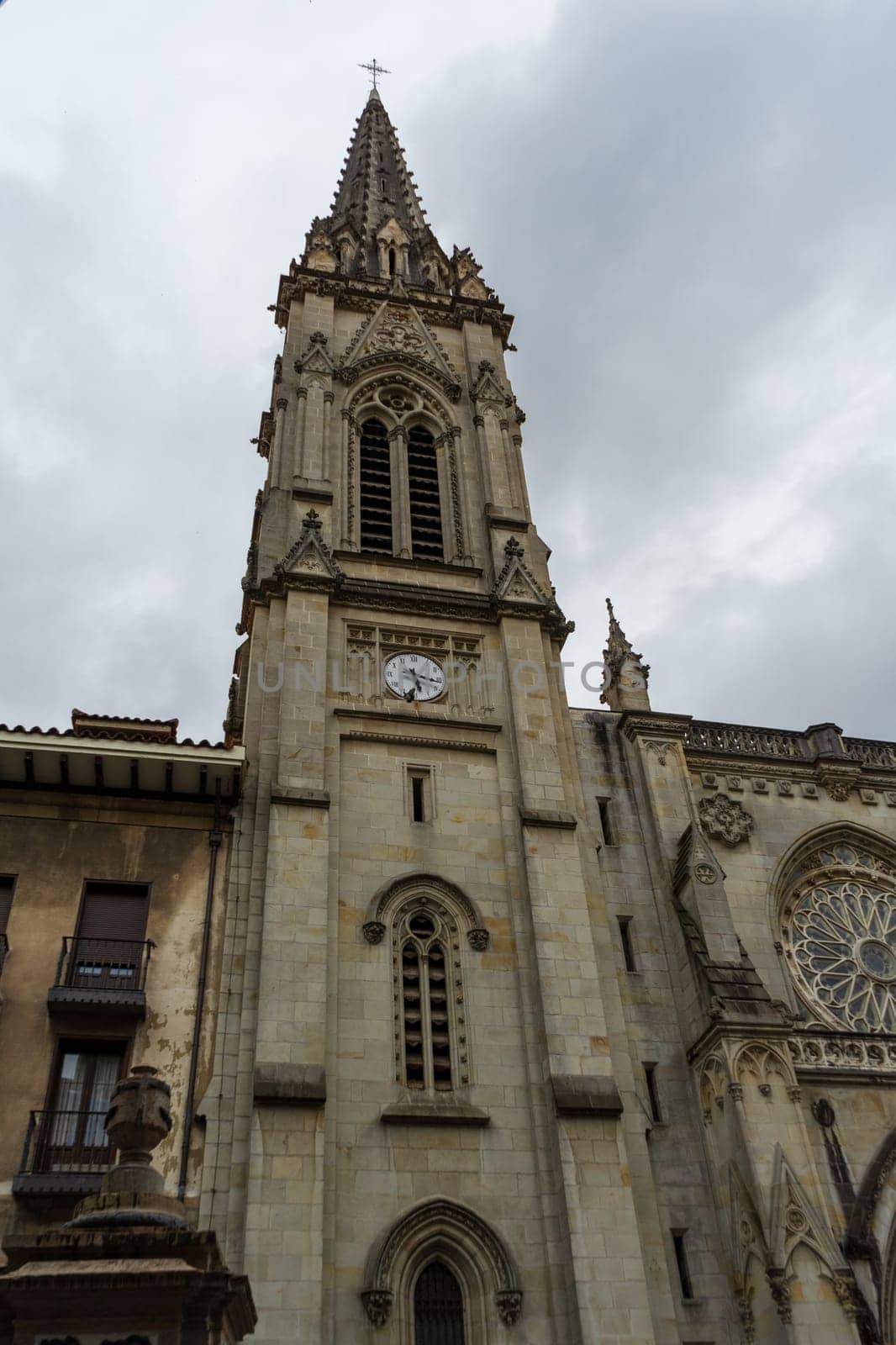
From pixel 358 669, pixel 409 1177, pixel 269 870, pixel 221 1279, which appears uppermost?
pixel 358 669

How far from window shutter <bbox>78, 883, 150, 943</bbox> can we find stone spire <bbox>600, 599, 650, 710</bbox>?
11.6 m

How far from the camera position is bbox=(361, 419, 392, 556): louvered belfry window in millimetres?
27547

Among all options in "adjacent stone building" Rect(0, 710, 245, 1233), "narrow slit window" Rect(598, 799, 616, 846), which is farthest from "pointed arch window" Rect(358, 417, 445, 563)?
"adjacent stone building" Rect(0, 710, 245, 1233)

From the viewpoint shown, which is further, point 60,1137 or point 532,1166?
point 532,1166

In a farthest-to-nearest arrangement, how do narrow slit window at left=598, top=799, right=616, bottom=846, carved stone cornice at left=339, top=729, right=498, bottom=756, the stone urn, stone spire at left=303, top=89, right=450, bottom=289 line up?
stone spire at left=303, top=89, right=450, bottom=289
narrow slit window at left=598, top=799, right=616, bottom=846
carved stone cornice at left=339, top=729, right=498, bottom=756
the stone urn

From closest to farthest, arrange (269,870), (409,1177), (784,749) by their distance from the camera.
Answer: (409,1177) → (269,870) → (784,749)

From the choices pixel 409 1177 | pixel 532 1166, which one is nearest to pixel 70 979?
pixel 409 1177

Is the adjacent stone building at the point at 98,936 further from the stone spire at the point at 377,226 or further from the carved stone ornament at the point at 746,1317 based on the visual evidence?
the stone spire at the point at 377,226

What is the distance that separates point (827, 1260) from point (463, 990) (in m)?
6.80

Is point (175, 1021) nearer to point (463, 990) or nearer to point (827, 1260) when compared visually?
point (463, 990)

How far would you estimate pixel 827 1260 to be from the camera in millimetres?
16672

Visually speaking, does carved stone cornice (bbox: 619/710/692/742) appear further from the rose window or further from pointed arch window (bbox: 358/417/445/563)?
pointed arch window (bbox: 358/417/445/563)

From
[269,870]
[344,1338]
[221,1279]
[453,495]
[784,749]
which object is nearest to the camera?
[221,1279]

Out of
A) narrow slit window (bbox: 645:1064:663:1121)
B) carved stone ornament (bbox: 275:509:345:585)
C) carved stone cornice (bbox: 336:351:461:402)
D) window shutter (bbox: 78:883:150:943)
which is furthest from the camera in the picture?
carved stone cornice (bbox: 336:351:461:402)
